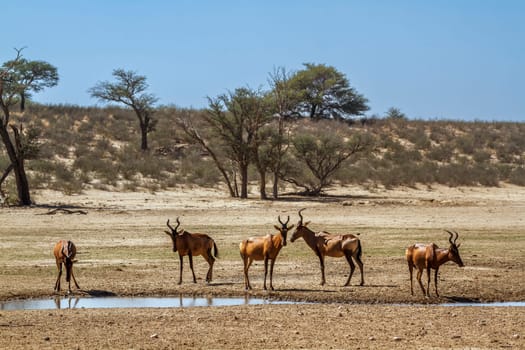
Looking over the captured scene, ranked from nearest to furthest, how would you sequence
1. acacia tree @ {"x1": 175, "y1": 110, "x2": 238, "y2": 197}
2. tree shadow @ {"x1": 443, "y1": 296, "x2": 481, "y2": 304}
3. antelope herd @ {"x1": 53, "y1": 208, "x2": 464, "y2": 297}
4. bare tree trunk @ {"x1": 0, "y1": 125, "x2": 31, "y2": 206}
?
1. tree shadow @ {"x1": 443, "y1": 296, "x2": 481, "y2": 304}
2. antelope herd @ {"x1": 53, "y1": 208, "x2": 464, "y2": 297}
3. bare tree trunk @ {"x1": 0, "y1": 125, "x2": 31, "y2": 206}
4. acacia tree @ {"x1": 175, "y1": 110, "x2": 238, "y2": 197}

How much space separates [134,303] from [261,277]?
4.04m

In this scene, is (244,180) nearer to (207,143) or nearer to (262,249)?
(207,143)

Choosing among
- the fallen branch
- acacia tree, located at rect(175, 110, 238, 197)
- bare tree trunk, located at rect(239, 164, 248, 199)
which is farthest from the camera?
acacia tree, located at rect(175, 110, 238, 197)

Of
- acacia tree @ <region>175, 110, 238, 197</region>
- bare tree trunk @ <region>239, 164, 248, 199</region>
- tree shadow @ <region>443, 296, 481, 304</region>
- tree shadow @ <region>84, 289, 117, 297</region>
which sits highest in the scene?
acacia tree @ <region>175, 110, 238, 197</region>

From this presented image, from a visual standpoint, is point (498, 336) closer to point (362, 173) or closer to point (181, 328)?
point (181, 328)

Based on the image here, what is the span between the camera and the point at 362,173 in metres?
56.6

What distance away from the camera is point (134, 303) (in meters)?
18.5

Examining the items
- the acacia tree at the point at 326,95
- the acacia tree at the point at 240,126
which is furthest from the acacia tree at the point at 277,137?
the acacia tree at the point at 326,95

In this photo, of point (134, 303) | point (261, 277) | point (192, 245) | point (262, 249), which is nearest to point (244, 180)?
point (261, 277)

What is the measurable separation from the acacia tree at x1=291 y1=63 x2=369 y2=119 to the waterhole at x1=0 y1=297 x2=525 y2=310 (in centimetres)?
5920

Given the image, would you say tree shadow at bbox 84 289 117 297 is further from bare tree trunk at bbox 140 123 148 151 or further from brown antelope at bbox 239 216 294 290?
bare tree trunk at bbox 140 123 148 151

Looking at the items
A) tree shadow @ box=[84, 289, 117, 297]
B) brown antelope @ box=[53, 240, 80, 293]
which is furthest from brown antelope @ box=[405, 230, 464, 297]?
brown antelope @ box=[53, 240, 80, 293]

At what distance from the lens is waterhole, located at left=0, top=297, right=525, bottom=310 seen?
18.1m

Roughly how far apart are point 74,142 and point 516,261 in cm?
4176
